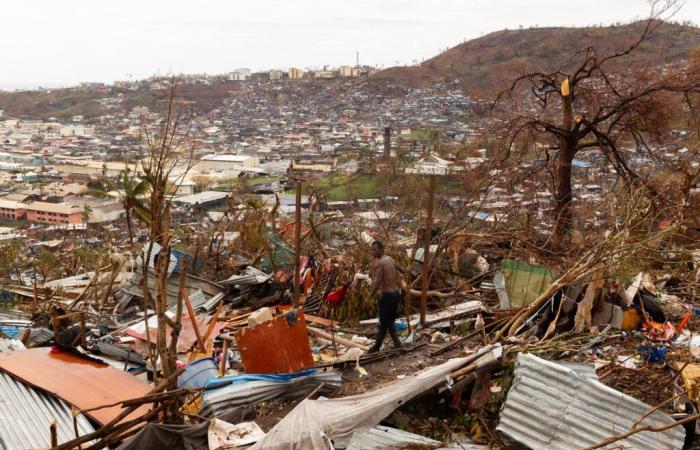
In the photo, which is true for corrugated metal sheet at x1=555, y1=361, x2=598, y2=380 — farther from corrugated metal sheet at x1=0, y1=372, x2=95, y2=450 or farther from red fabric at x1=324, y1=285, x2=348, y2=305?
corrugated metal sheet at x1=0, y1=372, x2=95, y2=450

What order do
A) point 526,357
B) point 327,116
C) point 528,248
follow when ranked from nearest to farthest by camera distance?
point 526,357 < point 528,248 < point 327,116

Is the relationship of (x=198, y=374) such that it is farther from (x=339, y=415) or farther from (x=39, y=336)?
(x=39, y=336)

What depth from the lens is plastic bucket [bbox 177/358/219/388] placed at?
16.0 feet

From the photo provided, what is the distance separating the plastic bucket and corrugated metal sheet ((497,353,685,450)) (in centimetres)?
238

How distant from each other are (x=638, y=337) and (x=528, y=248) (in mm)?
2187

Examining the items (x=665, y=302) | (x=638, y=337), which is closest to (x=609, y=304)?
(x=638, y=337)

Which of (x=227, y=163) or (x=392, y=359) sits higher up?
(x=392, y=359)

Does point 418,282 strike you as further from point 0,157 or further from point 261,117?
point 261,117

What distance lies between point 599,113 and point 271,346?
20.3 feet

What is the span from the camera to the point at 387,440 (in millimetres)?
3846

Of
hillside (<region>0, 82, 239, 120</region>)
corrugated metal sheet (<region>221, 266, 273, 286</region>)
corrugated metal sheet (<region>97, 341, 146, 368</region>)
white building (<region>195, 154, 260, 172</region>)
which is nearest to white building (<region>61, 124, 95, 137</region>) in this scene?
hillside (<region>0, 82, 239, 120</region>)

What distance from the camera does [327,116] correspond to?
72062mm

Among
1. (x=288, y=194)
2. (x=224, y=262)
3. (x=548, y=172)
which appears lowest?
(x=288, y=194)

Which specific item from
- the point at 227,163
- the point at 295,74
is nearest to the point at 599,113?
the point at 227,163
